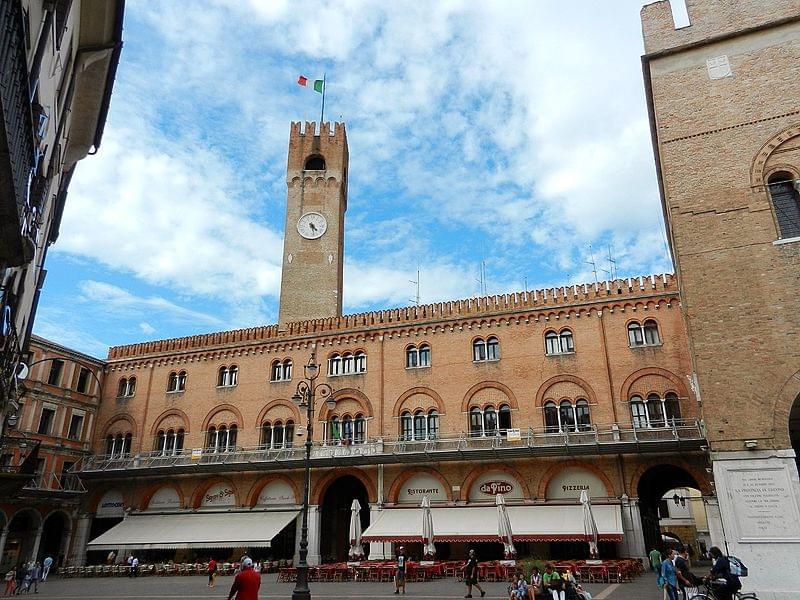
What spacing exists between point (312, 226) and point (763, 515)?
28.5m

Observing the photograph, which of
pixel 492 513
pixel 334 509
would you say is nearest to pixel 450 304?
pixel 492 513

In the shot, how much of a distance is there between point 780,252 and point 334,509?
20420mm

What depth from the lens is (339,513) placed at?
26609 mm

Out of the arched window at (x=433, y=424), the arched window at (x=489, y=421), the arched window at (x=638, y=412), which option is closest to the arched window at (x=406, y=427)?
the arched window at (x=433, y=424)

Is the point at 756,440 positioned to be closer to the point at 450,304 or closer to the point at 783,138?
the point at 783,138

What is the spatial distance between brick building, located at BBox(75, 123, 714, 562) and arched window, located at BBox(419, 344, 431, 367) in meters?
0.12

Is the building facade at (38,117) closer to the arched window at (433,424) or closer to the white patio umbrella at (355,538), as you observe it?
the white patio umbrella at (355,538)

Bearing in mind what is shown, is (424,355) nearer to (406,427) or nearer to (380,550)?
(406,427)

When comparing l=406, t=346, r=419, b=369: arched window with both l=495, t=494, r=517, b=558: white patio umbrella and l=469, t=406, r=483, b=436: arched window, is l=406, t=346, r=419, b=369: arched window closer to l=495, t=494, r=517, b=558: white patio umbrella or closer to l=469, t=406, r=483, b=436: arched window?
l=469, t=406, r=483, b=436: arched window

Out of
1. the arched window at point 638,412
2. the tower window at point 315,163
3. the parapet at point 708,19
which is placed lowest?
the arched window at point 638,412

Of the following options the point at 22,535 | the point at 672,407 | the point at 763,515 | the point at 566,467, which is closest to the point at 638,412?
the point at 672,407

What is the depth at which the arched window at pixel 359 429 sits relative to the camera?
82.5ft

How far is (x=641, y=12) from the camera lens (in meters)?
15.4

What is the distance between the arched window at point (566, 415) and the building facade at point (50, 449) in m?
19.4
